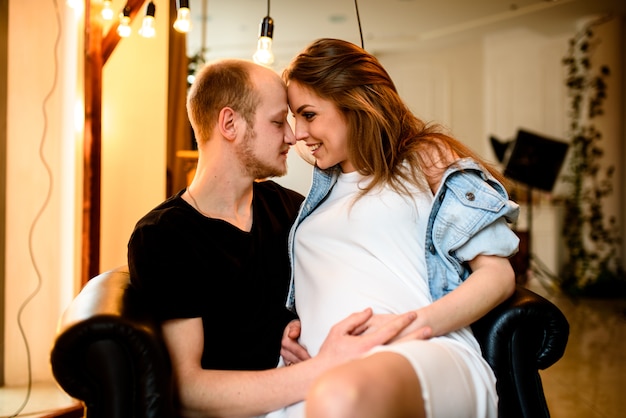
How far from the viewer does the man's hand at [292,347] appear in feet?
5.03

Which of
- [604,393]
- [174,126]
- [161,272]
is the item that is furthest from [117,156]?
[604,393]

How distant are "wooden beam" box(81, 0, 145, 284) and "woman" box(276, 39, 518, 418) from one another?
4.89ft

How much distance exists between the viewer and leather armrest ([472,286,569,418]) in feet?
4.84

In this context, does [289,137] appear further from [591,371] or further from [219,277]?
[591,371]

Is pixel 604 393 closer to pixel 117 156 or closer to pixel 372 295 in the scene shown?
pixel 372 295

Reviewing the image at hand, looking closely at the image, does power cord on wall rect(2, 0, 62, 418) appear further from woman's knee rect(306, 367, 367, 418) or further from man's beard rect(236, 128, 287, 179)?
woman's knee rect(306, 367, 367, 418)

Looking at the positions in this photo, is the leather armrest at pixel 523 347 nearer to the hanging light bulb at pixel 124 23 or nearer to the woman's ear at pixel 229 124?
the woman's ear at pixel 229 124

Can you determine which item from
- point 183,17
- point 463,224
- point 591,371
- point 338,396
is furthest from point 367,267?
point 591,371

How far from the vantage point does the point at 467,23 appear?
25.2 ft

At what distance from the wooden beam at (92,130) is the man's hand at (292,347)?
161cm

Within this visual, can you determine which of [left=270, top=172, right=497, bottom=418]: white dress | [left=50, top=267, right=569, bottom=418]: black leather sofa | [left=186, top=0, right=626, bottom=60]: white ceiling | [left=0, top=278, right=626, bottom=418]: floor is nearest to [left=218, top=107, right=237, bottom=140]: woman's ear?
[left=270, top=172, right=497, bottom=418]: white dress

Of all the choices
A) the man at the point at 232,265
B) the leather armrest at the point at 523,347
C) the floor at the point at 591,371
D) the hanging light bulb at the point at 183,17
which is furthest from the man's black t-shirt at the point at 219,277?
the floor at the point at 591,371

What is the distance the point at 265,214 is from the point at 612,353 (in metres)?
3.25

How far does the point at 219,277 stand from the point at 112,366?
1.19 ft
